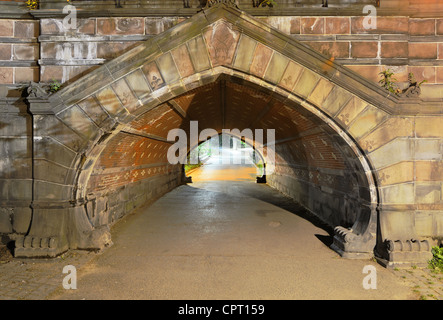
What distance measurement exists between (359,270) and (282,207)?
5.10m

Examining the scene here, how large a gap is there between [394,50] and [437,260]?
13.1 ft

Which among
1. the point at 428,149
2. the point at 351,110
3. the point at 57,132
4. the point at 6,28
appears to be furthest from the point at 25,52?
the point at 428,149

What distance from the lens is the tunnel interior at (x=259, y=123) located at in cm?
561

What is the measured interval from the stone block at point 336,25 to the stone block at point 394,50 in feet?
2.51

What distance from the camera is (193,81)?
5180 mm

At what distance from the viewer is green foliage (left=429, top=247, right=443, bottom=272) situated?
459 centimetres

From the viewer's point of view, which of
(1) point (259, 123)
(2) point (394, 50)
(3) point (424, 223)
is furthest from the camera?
(1) point (259, 123)

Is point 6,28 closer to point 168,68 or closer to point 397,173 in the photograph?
point 168,68

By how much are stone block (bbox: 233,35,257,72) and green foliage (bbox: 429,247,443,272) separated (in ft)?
15.4

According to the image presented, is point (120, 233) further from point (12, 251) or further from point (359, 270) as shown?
point (359, 270)

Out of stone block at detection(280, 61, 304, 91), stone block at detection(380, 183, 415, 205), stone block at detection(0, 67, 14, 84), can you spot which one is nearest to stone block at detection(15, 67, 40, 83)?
stone block at detection(0, 67, 14, 84)

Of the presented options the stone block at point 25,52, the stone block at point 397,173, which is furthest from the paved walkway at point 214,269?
the stone block at point 25,52

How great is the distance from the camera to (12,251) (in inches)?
196
